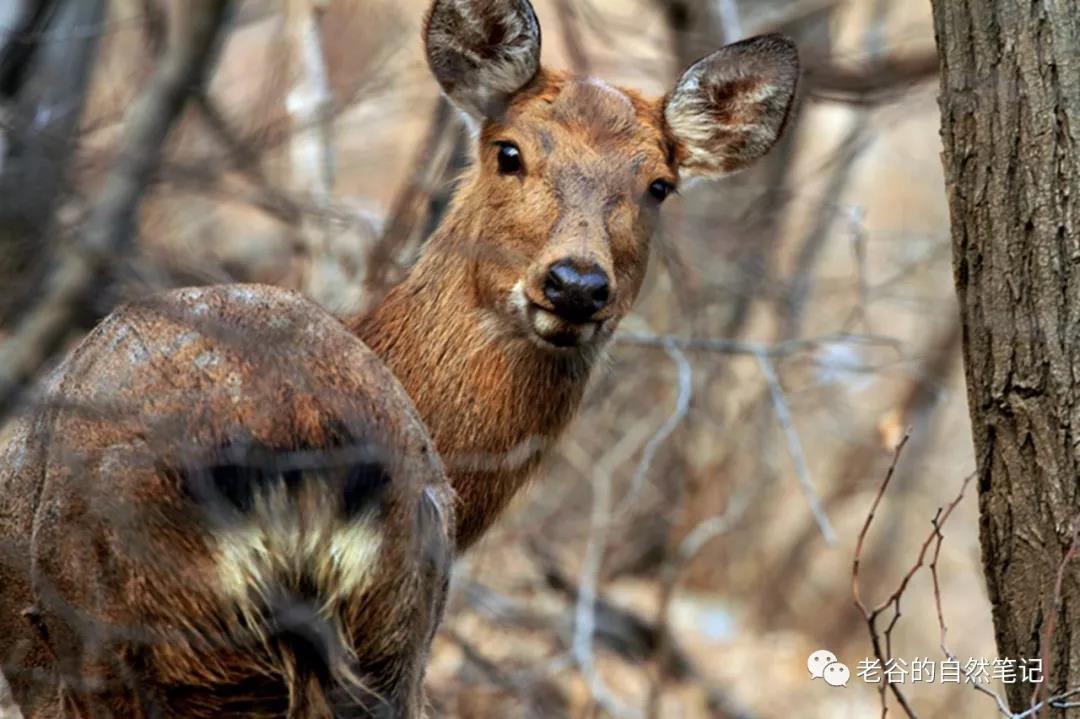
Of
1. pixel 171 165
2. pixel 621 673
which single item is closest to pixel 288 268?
pixel 621 673

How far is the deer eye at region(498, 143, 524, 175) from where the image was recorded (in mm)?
5996

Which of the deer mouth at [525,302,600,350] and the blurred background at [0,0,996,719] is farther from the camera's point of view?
the blurred background at [0,0,996,719]

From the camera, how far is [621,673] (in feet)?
32.9

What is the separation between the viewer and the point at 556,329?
5.61 metres

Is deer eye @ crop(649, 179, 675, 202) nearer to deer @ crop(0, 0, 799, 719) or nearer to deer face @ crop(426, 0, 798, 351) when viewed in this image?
deer face @ crop(426, 0, 798, 351)

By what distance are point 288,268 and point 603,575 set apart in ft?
9.29

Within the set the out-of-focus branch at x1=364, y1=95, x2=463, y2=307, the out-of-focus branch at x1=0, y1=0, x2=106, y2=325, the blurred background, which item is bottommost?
the blurred background

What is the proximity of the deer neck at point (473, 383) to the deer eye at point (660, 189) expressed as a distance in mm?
691

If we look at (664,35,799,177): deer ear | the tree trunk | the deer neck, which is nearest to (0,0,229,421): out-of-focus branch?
the deer neck

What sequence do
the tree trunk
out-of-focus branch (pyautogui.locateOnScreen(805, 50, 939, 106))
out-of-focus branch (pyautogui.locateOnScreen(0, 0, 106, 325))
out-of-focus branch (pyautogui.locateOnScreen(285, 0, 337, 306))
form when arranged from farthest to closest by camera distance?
out-of-focus branch (pyautogui.locateOnScreen(285, 0, 337, 306))
out-of-focus branch (pyautogui.locateOnScreen(805, 50, 939, 106))
the tree trunk
out-of-focus branch (pyautogui.locateOnScreen(0, 0, 106, 325))

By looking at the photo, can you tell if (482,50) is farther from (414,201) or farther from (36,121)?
(414,201)

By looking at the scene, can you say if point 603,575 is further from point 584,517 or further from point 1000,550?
point 1000,550

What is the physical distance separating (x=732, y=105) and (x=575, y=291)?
1.55 meters

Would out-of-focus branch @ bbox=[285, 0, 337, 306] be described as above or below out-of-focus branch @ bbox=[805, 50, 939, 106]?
below
